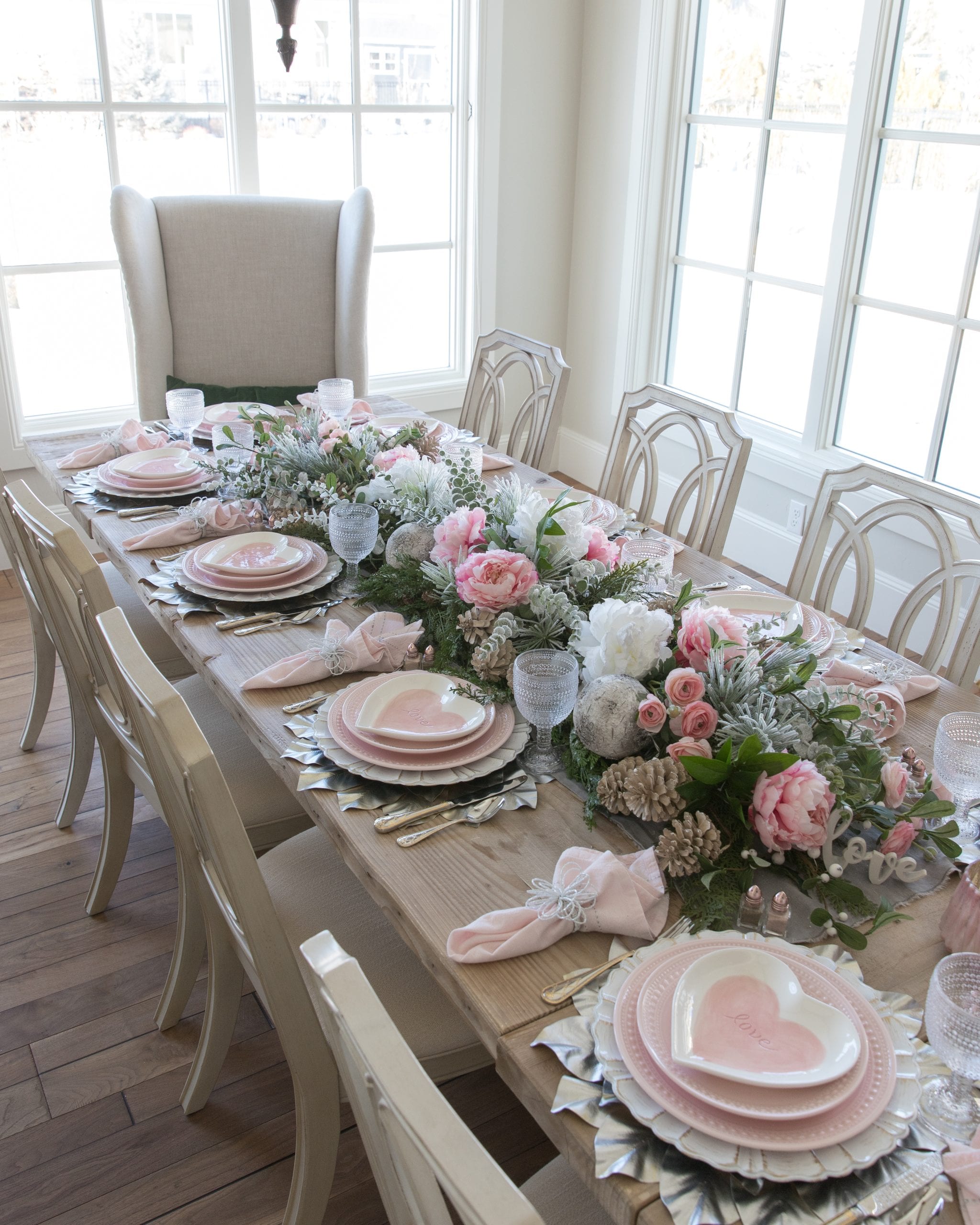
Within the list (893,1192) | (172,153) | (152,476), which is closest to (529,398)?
(152,476)

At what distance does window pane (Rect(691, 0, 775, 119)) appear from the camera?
11.5 feet

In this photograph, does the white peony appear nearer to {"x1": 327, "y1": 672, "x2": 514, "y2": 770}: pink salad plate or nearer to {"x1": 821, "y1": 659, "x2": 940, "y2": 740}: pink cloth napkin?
{"x1": 327, "y1": 672, "x2": 514, "y2": 770}: pink salad plate

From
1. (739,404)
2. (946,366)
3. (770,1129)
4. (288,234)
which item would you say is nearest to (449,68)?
(288,234)

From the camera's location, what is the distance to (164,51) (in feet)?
11.4

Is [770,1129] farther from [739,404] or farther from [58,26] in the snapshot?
[58,26]

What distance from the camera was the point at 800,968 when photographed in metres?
1.03

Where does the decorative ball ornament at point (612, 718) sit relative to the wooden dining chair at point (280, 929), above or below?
above

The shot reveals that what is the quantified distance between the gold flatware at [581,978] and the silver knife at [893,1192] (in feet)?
0.94

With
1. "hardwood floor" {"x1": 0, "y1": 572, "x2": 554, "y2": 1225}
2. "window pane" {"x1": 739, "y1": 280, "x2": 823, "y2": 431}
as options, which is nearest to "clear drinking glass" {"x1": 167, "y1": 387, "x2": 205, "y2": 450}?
"hardwood floor" {"x1": 0, "y1": 572, "x2": 554, "y2": 1225}

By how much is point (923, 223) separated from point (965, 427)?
60 centimetres

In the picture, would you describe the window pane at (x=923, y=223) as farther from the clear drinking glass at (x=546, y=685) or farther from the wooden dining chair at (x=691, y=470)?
the clear drinking glass at (x=546, y=685)

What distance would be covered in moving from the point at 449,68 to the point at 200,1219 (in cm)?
375

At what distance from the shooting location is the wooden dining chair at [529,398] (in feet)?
8.96

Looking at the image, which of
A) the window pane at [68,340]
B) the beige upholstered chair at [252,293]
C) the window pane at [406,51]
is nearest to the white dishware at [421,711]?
the beige upholstered chair at [252,293]
